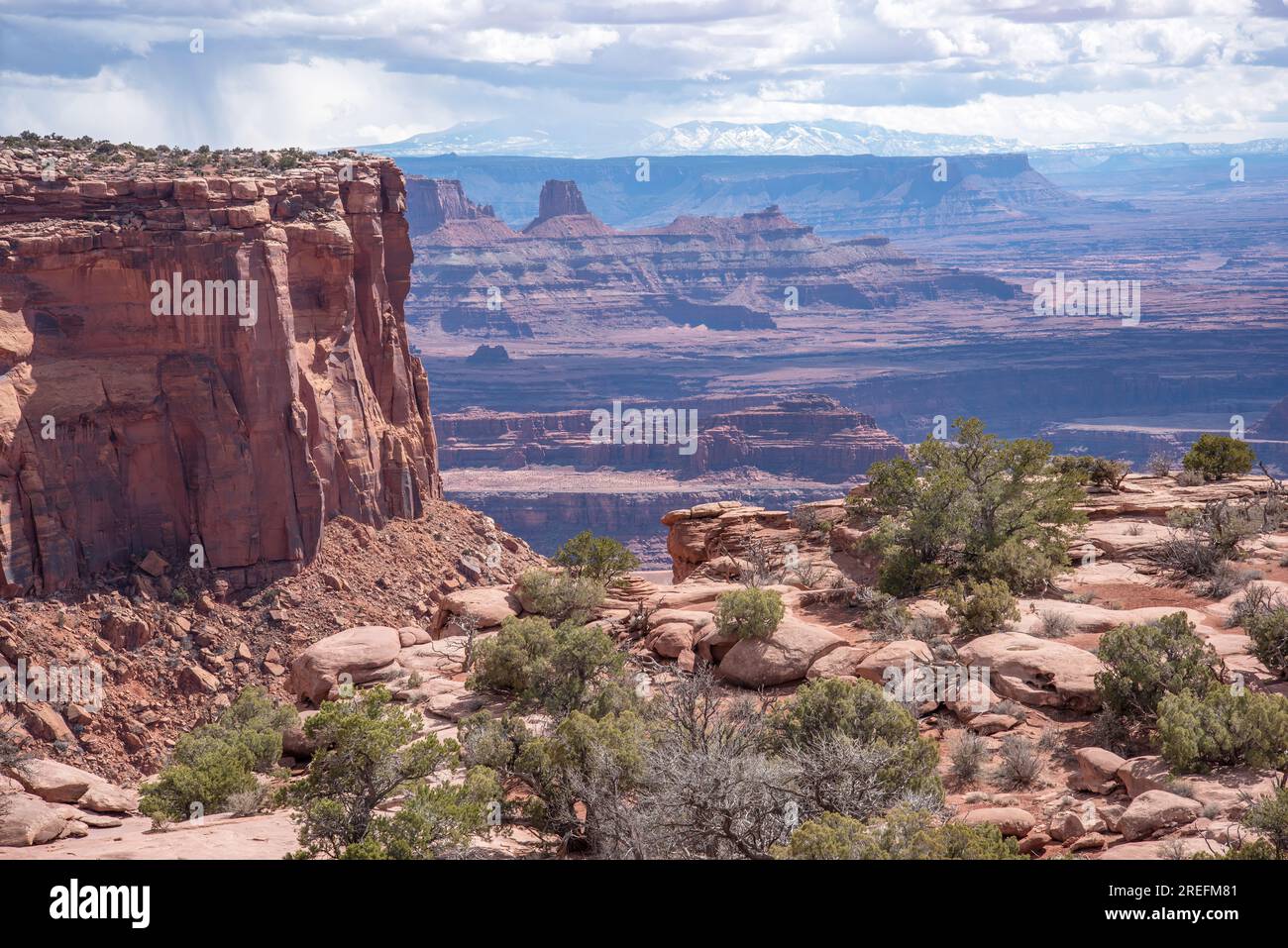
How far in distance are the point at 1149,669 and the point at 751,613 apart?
5.33 meters

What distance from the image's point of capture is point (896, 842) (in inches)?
395

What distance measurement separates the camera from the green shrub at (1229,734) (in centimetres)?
1220

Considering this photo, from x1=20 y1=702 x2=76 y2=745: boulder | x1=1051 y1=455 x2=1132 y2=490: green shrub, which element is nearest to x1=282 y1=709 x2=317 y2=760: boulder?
x1=20 y1=702 x2=76 y2=745: boulder

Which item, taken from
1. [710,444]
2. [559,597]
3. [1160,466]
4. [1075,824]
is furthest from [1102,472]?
[710,444]

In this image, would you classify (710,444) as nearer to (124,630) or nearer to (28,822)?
(124,630)

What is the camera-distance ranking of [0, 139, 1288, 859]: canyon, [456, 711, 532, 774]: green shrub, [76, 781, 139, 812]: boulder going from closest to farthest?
[456, 711, 532, 774]: green shrub, [0, 139, 1288, 859]: canyon, [76, 781, 139, 812]: boulder

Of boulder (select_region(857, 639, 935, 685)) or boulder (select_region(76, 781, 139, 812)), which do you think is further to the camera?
boulder (select_region(857, 639, 935, 685))

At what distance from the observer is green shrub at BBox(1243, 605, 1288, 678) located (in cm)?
1512

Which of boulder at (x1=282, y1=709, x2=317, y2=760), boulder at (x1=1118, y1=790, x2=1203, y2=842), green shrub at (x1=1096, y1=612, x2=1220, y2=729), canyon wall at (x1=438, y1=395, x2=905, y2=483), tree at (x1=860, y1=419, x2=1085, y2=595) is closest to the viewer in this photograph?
boulder at (x1=1118, y1=790, x2=1203, y2=842)

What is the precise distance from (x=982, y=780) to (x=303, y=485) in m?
32.0

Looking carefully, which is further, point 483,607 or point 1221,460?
point 1221,460

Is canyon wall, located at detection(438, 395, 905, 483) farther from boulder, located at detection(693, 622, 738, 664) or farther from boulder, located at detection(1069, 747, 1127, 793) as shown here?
boulder, located at detection(1069, 747, 1127, 793)

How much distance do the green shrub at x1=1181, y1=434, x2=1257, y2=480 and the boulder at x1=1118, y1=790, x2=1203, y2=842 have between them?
19.2 m

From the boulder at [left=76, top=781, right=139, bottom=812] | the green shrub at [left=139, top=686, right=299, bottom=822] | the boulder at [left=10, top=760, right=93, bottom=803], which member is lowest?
the boulder at [left=76, top=781, right=139, bottom=812]
